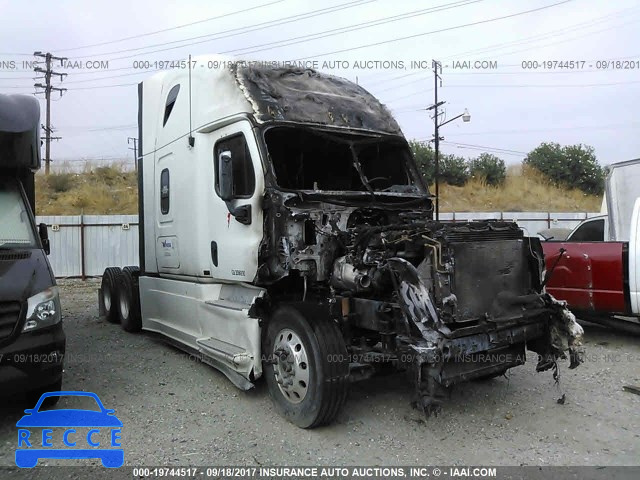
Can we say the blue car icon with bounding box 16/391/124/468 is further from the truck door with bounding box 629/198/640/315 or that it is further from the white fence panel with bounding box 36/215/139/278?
the white fence panel with bounding box 36/215/139/278

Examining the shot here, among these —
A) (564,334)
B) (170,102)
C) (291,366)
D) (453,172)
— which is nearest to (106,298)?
(170,102)

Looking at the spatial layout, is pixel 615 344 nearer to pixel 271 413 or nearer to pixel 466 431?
pixel 466 431

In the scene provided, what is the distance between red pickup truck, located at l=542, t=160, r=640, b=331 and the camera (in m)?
7.32

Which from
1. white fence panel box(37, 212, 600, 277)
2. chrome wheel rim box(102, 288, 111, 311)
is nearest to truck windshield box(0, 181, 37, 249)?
chrome wheel rim box(102, 288, 111, 311)

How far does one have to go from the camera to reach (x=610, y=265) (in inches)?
296

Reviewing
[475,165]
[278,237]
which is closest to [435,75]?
[475,165]

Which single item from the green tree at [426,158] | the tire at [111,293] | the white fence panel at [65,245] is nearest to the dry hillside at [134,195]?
the green tree at [426,158]

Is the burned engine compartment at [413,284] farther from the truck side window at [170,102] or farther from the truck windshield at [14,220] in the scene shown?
the truck windshield at [14,220]

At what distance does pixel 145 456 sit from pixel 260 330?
62.2 inches

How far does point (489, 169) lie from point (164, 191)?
37.3 metres

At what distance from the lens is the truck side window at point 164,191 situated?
7.29m

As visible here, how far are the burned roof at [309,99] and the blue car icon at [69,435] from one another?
331 centimetres

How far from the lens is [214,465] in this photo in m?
4.08

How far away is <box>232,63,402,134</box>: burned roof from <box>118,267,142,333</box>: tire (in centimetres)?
469
